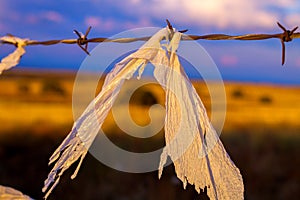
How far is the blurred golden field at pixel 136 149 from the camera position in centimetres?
784

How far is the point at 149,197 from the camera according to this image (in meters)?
7.37

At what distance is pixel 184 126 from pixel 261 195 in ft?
26.0

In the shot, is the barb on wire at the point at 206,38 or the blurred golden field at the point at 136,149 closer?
the barb on wire at the point at 206,38

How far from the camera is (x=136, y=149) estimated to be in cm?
920

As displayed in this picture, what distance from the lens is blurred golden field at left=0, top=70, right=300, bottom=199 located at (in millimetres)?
7840

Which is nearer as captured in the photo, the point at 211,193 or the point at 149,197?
the point at 211,193

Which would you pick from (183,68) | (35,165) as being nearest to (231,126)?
(35,165)

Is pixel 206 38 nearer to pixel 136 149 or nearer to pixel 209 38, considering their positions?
pixel 209 38

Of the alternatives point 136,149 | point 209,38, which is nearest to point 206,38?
point 209,38

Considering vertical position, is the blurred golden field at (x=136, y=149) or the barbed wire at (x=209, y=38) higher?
the barbed wire at (x=209, y=38)

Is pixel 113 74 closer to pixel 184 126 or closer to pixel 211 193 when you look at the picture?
pixel 184 126

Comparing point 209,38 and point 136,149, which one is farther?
point 136,149

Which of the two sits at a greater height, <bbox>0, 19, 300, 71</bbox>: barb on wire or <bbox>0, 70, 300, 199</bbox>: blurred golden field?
<bbox>0, 19, 300, 71</bbox>: barb on wire

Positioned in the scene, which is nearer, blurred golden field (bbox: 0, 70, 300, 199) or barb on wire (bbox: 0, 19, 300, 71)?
barb on wire (bbox: 0, 19, 300, 71)
